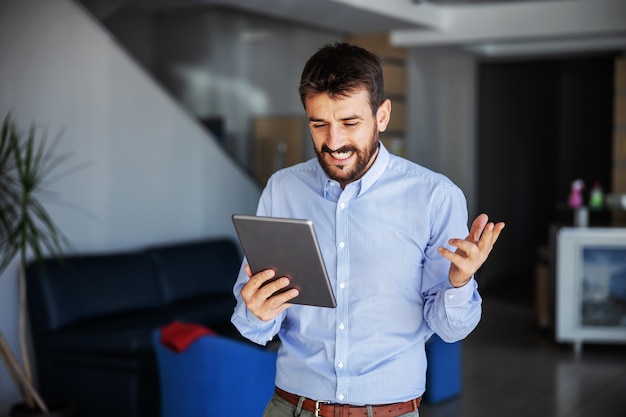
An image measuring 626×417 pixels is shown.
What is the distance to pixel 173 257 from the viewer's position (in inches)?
245

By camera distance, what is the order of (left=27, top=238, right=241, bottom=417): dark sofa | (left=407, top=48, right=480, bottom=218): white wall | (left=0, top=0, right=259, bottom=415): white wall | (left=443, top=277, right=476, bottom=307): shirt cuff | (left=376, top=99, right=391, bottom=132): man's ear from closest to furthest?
(left=443, top=277, right=476, bottom=307): shirt cuff < (left=376, top=99, right=391, bottom=132): man's ear < (left=27, top=238, right=241, bottom=417): dark sofa < (left=0, top=0, right=259, bottom=415): white wall < (left=407, top=48, right=480, bottom=218): white wall

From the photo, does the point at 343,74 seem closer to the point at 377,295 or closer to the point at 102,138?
the point at 377,295

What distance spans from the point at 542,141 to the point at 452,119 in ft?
8.80

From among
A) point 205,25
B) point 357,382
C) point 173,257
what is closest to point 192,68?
point 205,25

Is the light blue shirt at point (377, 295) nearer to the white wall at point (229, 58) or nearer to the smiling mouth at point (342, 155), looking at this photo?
the smiling mouth at point (342, 155)

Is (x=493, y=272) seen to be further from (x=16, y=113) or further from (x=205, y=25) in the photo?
(x=16, y=113)

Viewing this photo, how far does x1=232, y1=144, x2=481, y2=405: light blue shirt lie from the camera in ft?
6.48

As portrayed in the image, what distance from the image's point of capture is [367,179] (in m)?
2.03

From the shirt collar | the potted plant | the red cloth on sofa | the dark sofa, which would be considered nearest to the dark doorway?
the dark sofa

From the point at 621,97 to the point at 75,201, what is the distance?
254 inches

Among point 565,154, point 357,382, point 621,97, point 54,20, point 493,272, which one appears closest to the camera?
point 357,382

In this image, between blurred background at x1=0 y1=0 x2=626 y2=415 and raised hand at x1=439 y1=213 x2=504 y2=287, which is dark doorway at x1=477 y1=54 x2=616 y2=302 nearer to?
blurred background at x1=0 y1=0 x2=626 y2=415

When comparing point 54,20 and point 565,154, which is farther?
point 565,154

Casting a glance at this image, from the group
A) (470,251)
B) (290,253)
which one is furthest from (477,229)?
(290,253)
